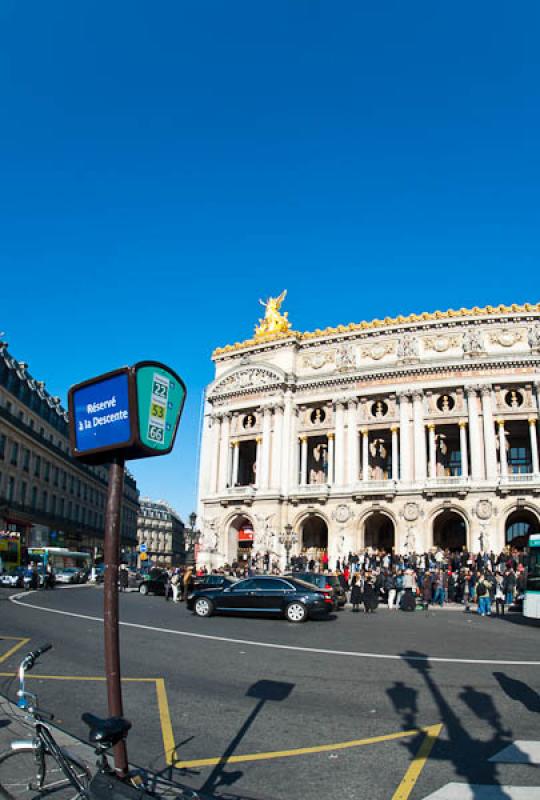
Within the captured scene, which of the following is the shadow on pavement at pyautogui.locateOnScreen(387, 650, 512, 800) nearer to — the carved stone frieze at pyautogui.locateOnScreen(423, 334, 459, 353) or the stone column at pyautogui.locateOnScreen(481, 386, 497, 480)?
the stone column at pyautogui.locateOnScreen(481, 386, 497, 480)

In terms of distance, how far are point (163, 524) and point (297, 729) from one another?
5270 inches

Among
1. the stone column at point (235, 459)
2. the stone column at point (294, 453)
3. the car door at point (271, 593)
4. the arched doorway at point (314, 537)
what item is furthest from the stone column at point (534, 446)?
the car door at point (271, 593)

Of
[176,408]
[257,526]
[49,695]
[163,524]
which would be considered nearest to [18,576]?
[257,526]

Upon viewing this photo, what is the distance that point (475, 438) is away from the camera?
144ft

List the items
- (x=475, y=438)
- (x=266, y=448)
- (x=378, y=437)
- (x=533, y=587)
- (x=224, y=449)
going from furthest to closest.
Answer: (x=224, y=449) → (x=266, y=448) → (x=378, y=437) → (x=475, y=438) → (x=533, y=587)

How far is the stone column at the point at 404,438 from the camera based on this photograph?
45188 mm

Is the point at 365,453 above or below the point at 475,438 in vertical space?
below

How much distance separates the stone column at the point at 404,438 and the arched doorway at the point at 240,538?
45.0 feet

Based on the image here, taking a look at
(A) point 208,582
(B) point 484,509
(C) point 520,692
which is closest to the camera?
(C) point 520,692

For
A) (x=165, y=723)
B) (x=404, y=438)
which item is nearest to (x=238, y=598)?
(x=165, y=723)

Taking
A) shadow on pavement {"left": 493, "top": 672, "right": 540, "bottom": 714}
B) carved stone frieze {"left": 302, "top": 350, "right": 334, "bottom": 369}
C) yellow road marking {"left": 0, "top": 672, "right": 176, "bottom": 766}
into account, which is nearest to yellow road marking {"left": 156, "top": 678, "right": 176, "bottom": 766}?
yellow road marking {"left": 0, "top": 672, "right": 176, "bottom": 766}

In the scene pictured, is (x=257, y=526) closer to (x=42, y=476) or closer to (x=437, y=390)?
(x=437, y=390)

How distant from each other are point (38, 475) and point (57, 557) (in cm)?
1128

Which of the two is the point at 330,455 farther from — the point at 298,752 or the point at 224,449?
the point at 298,752
